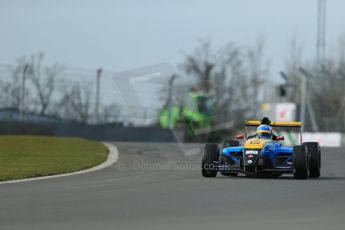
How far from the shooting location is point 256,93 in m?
65.1

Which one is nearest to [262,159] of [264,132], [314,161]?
[264,132]

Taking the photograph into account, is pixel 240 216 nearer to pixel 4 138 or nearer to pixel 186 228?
pixel 186 228

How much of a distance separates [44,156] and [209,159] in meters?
6.17

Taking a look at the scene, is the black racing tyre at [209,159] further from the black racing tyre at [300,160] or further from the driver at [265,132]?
A: the black racing tyre at [300,160]

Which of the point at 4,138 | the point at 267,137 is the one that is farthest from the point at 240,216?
the point at 4,138

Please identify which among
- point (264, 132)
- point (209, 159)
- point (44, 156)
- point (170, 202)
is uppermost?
point (264, 132)

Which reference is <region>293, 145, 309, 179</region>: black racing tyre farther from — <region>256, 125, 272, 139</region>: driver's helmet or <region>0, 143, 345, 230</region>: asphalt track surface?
<region>256, 125, 272, 139</region>: driver's helmet

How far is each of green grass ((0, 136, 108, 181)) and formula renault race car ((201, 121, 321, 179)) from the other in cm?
341

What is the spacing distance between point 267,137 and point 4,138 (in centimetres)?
1170

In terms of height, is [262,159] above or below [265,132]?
below

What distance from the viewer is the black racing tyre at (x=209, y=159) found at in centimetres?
1706

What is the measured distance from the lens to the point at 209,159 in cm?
1708

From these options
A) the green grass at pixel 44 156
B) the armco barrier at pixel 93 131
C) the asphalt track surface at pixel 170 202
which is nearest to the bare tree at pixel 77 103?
the armco barrier at pixel 93 131

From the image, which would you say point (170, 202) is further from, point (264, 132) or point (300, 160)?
point (264, 132)
